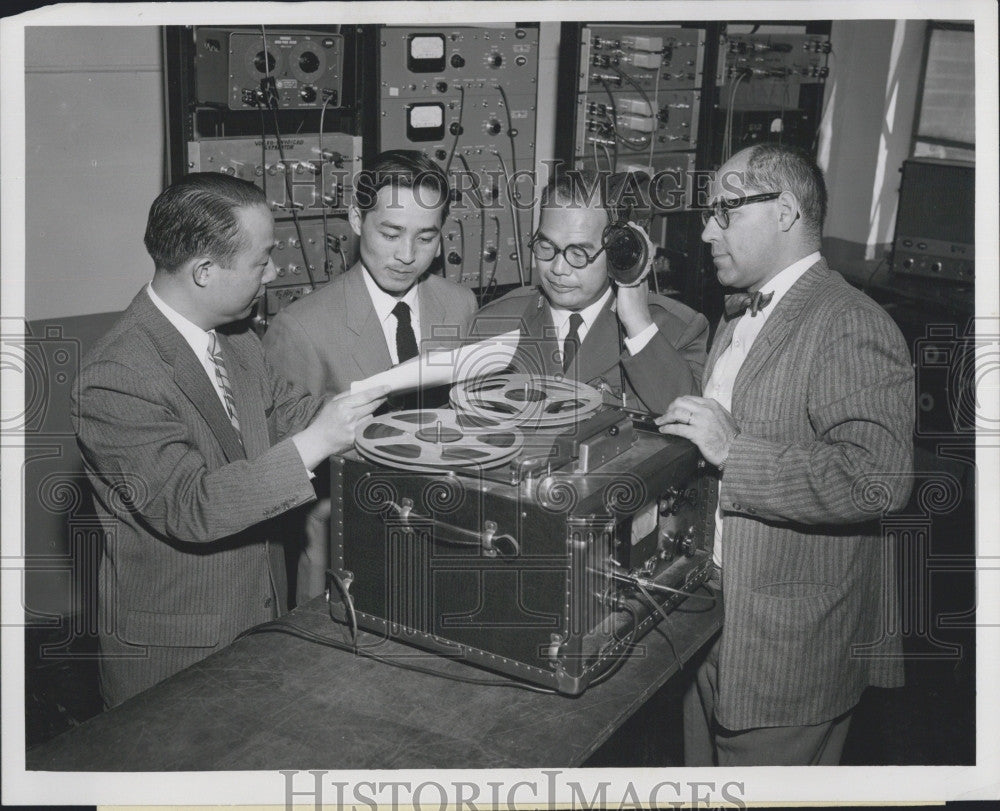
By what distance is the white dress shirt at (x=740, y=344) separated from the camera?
7.09ft

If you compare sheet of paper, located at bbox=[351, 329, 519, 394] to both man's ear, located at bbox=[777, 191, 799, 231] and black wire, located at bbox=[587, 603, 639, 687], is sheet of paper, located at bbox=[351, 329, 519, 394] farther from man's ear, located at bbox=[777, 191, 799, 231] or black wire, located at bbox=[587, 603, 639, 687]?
man's ear, located at bbox=[777, 191, 799, 231]

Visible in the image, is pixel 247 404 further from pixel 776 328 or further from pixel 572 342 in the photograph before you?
pixel 776 328

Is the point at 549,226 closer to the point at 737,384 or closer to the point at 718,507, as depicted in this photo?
the point at 737,384

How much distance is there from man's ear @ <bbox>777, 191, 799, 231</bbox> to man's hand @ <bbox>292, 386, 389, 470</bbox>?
3.23 feet

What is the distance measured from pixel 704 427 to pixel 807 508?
267mm

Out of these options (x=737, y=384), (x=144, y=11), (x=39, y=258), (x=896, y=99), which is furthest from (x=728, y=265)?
(x=896, y=99)

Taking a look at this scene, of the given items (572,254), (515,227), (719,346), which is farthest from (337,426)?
(515,227)

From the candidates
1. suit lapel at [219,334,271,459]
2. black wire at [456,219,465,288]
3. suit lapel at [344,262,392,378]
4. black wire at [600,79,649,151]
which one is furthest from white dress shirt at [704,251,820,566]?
black wire at [600,79,649,151]

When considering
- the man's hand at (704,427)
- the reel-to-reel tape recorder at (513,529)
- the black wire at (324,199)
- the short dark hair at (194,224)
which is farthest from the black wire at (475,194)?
the man's hand at (704,427)

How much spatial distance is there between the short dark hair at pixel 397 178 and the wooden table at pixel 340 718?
123cm

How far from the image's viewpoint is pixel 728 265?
224cm

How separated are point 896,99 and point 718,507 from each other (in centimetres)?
493

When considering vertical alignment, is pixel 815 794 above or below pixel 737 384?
below

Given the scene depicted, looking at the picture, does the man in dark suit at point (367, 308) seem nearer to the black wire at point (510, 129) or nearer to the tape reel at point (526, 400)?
the tape reel at point (526, 400)
